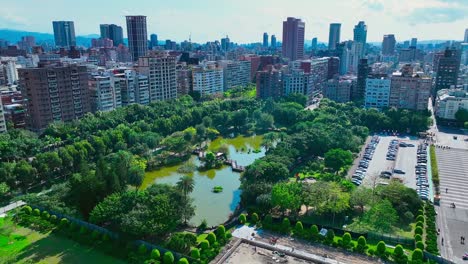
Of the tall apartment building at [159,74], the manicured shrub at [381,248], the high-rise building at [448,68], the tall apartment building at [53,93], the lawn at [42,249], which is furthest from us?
the high-rise building at [448,68]

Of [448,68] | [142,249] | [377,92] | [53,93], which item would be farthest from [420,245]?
[448,68]

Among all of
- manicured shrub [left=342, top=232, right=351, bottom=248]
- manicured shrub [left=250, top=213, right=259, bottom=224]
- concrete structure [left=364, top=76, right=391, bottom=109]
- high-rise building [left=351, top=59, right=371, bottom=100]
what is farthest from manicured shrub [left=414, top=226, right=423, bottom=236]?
high-rise building [left=351, top=59, right=371, bottom=100]

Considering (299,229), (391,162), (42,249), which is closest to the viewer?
(42,249)

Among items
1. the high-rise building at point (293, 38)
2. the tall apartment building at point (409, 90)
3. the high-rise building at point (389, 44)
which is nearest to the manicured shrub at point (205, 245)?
the tall apartment building at point (409, 90)

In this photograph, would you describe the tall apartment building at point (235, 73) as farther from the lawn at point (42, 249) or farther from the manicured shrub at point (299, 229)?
the lawn at point (42, 249)

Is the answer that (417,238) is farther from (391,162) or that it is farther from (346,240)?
(391,162)

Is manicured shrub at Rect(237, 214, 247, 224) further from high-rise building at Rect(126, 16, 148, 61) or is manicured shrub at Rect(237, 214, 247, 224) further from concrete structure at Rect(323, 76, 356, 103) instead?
high-rise building at Rect(126, 16, 148, 61)
